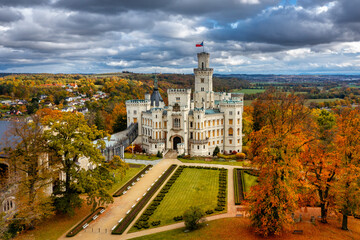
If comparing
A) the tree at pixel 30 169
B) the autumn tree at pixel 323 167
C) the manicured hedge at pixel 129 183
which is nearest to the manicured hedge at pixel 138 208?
the manicured hedge at pixel 129 183

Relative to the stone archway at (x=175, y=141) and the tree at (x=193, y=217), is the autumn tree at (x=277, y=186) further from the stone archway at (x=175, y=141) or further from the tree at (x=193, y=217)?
the stone archway at (x=175, y=141)

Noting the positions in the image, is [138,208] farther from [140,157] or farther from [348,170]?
[140,157]

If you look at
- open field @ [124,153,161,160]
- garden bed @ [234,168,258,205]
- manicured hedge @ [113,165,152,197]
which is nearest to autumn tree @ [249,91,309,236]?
garden bed @ [234,168,258,205]

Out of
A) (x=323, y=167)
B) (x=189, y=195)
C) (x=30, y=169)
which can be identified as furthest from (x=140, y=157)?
(x=323, y=167)

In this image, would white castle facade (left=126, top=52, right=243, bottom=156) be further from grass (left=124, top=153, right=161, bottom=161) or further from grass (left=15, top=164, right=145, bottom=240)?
grass (left=15, top=164, right=145, bottom=240)

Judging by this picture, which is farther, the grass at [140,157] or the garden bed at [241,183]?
the grass at [140,157]
